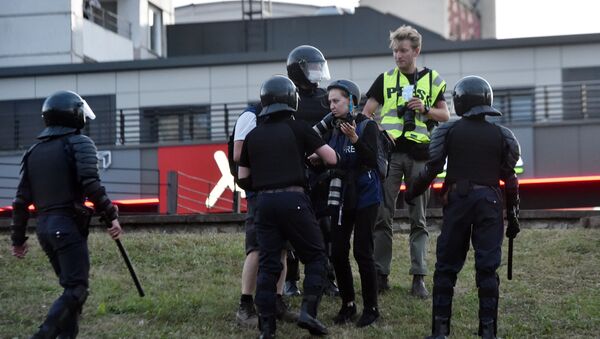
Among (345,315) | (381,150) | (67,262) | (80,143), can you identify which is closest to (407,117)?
(381,150)

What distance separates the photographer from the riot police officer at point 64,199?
9273 millimetres

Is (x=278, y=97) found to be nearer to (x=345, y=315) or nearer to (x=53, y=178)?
(x=53, y=178)

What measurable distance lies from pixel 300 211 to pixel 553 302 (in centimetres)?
336

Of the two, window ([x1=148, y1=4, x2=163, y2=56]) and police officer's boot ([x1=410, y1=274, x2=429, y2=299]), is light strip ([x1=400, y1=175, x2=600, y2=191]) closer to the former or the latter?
window ([x1=148, y1=4, x2=163, y2=56])

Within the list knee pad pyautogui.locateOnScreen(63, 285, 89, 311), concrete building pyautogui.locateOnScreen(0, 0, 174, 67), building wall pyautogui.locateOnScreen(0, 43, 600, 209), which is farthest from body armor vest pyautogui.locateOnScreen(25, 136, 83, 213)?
concrete building pyautogui.locateOnScreen(0, 0, 174, 67)

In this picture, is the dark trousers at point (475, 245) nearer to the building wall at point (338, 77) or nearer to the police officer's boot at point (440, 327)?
the police officer's boot at point (440, 327)

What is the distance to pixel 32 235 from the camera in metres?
15.8

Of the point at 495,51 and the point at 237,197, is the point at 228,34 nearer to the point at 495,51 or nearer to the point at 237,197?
the point at 495,51

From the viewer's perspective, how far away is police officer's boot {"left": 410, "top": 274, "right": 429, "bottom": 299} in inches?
452

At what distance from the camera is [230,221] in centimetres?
1691

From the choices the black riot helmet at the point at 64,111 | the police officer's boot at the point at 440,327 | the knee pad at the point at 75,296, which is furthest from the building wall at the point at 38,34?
the police officer's boot at the point at 440,327

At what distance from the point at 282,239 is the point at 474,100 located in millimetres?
1879

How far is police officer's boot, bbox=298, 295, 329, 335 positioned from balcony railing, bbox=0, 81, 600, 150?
2134 cm

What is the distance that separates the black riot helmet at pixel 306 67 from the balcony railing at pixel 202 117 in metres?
20.1
